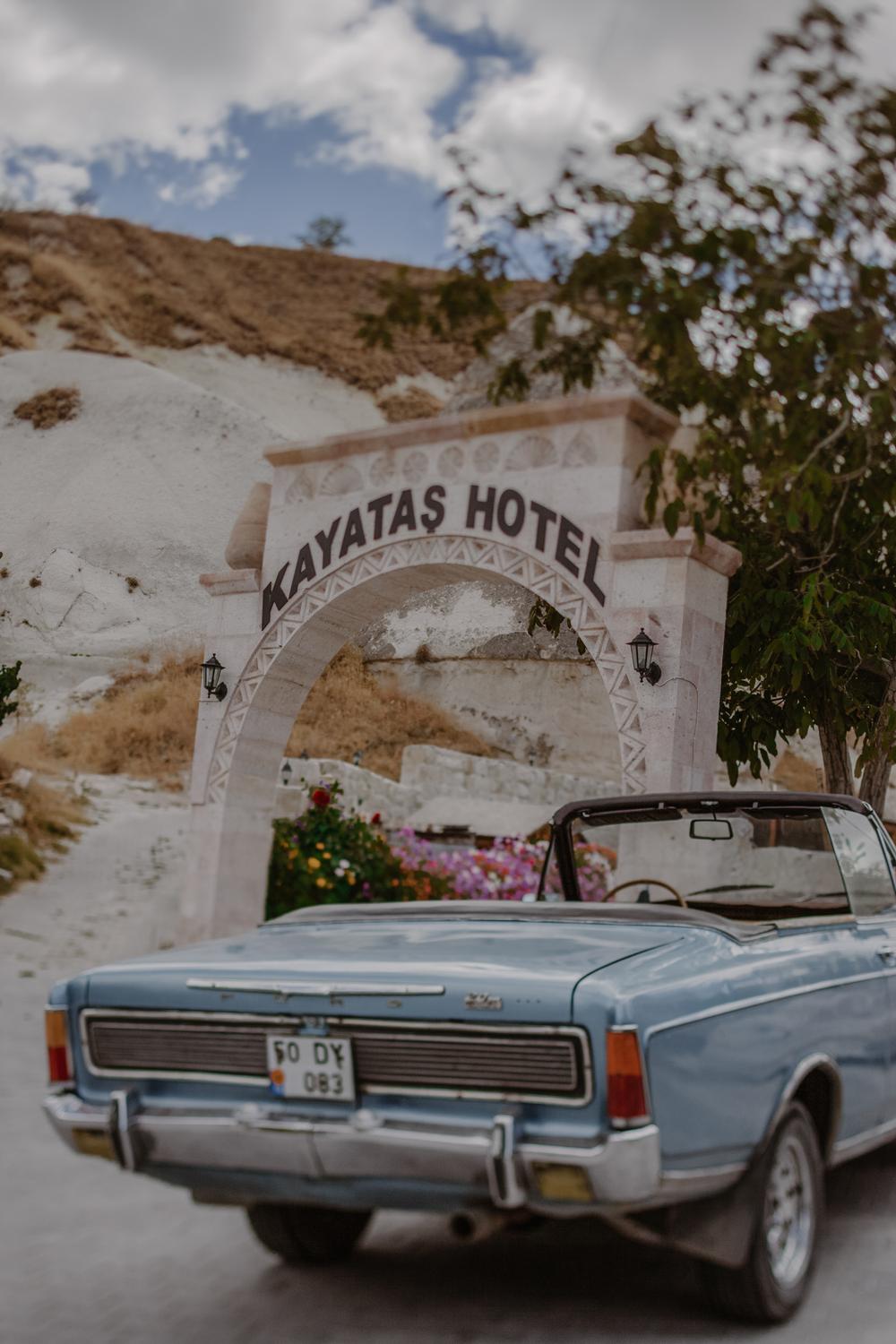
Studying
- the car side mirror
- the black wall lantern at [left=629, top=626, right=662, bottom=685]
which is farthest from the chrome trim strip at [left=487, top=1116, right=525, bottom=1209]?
the black wall lantern at [left=629, top=626, right=662, bottom=685]

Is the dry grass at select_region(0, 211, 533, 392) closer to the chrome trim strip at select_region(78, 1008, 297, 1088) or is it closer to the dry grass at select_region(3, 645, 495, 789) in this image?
the dry grass at select_region(3, 645, 495, 789)

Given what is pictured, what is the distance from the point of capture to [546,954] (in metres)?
3.58

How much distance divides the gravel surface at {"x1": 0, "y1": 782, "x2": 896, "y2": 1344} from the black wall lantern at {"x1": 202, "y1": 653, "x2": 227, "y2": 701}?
5047 mm

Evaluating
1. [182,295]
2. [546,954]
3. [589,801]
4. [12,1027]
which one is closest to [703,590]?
[589,801]

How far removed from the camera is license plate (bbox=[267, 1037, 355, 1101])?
3.33 meters

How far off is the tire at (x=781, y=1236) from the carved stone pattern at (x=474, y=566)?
4.75m

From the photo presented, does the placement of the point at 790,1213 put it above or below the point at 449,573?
below

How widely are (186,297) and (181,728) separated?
91.0 ft

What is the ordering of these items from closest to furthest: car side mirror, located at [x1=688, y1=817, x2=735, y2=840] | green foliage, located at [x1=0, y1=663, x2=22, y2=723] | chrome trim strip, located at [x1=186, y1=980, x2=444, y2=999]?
chrome trim strip, located at [x1=186, y1=980, x2=444, y2=999] < car side mirror, located at [x1=688, y1=817, x2=735, y2=840] < green foliage, located at [x1=0, y1=663, x2=22, y2=723]

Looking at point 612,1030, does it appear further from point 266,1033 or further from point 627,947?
point 266,1033

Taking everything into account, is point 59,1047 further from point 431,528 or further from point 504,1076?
point 431,528

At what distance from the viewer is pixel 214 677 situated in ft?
34.7

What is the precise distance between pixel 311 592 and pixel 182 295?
37.6 metres

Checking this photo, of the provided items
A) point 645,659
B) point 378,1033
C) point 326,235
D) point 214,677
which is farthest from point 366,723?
point 326,235
